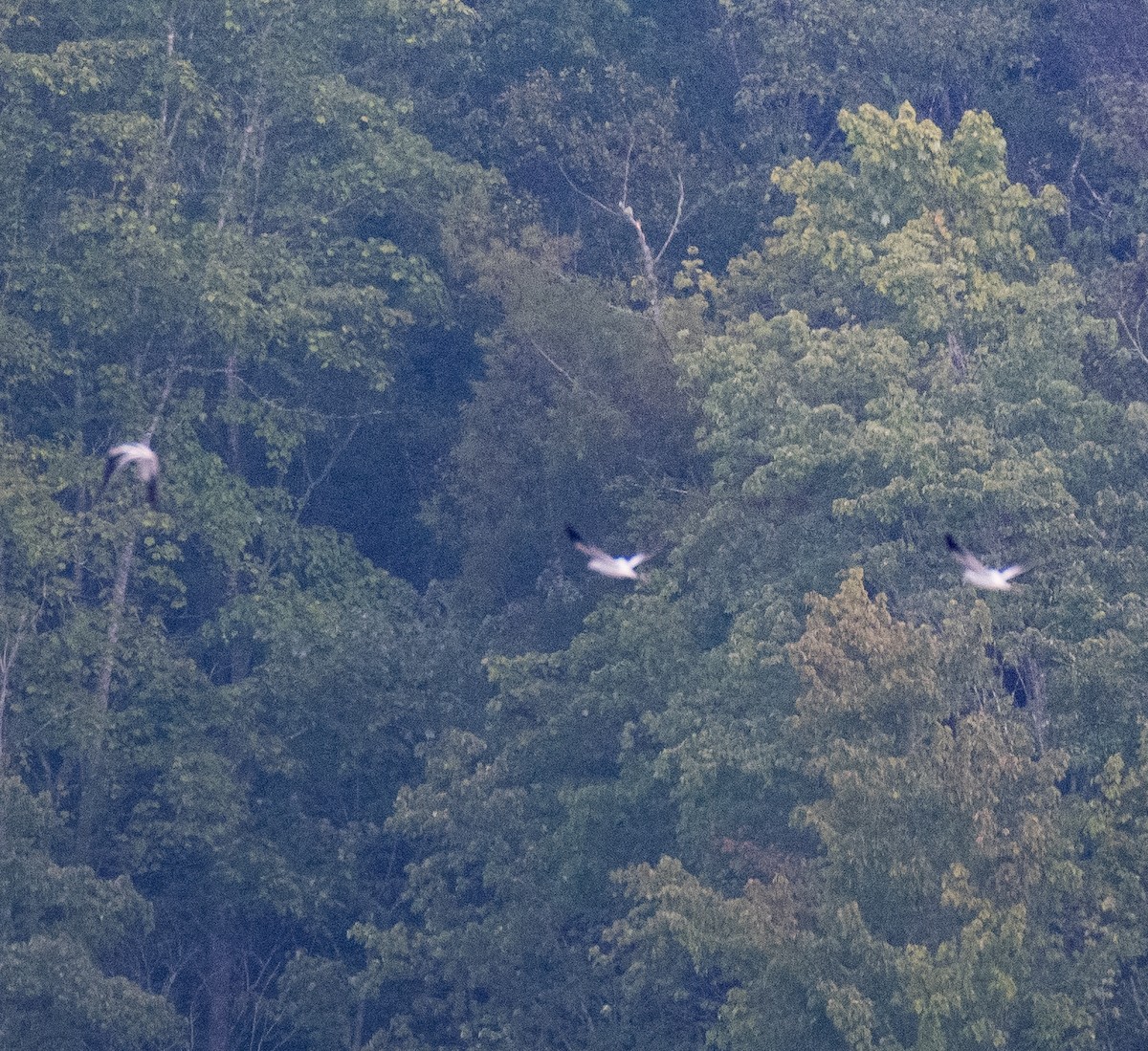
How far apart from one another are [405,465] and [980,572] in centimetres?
1209

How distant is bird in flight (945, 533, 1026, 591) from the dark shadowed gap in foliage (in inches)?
348

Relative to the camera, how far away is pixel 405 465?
89.5 ft

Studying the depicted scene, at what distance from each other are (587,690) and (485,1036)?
325 cm

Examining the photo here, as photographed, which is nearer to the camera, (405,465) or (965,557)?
(965,557)

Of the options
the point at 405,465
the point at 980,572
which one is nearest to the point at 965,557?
the point at 980,572

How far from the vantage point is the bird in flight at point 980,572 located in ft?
49.3

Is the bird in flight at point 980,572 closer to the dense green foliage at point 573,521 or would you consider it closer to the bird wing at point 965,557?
the bird wing at point 965,557

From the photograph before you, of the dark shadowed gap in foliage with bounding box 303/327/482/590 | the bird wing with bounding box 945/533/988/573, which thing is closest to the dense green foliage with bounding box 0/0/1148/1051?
the dark shadowed gap in foliage with bounding box 303/327/482/590

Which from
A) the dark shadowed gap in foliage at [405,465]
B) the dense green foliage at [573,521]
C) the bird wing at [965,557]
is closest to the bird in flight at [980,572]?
the bird wing at [965,557]

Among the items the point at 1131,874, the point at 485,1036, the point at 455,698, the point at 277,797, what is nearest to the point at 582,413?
the point at 455,698

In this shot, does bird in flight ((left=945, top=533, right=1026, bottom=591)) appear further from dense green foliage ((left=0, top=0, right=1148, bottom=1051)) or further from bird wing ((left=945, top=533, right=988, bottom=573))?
dense green foliage ((left=0, top=0, right=1148, bottom=1051))

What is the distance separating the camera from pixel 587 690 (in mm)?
21141

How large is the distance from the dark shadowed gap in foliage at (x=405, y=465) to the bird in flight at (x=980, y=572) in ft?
29.0

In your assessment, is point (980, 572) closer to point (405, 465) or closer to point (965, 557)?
point (965, 557)
